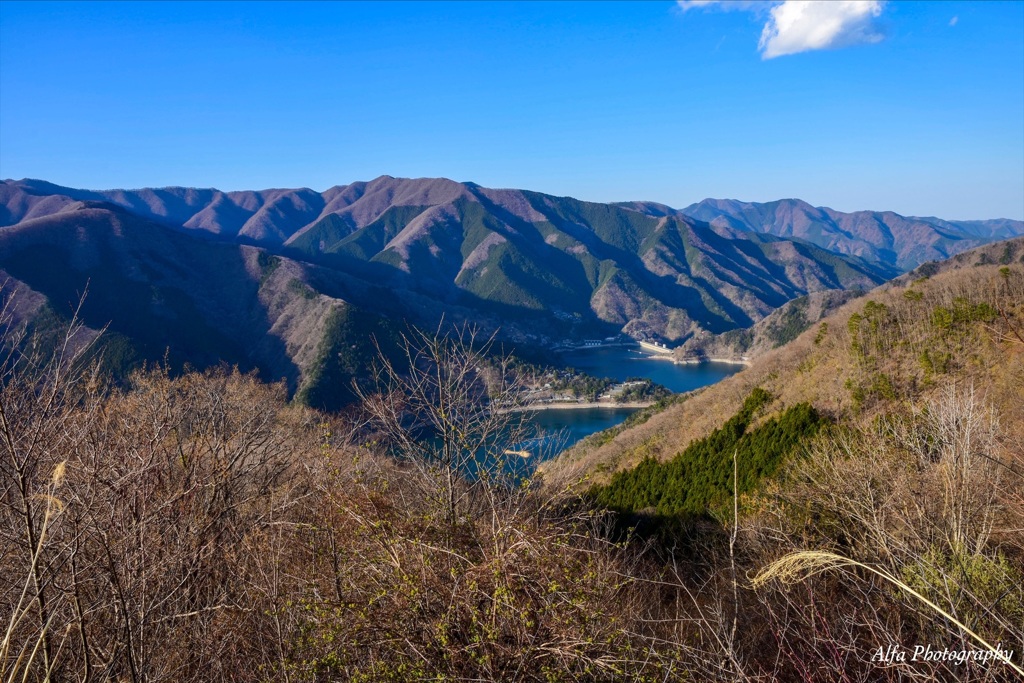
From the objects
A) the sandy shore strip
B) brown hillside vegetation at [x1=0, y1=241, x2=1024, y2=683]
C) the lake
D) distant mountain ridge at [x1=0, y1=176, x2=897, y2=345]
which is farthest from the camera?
distant mountain ridge at [x1=0, y1=176, x2=897, y2=345]

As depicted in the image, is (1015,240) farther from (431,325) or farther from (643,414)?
(431,325)

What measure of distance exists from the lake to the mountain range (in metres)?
12.7

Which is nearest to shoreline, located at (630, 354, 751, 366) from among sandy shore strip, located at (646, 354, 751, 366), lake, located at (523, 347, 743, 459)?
sandy shore strip, located at (646, 354, 751, 366)

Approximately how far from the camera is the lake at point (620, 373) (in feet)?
206

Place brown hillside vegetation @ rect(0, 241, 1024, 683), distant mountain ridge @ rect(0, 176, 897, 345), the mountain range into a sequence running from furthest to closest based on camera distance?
1. distant mountain ridge @ rect(0, 176, 897, 345)
2. the mountain range
3. brown hillside vegetation @ rect(0, 241, 1024, 683)

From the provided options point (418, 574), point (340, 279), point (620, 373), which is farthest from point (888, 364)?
point (340, 279)

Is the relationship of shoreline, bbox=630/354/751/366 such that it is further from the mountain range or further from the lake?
the mountain range

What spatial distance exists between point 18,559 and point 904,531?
8.15 meters

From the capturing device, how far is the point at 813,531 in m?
10.2

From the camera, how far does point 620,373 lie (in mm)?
101375

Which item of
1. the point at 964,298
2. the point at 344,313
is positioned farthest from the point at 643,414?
the point at 344,313

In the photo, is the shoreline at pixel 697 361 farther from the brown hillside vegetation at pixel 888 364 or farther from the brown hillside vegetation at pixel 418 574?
the brown hillside vegetation at pixel 418 574

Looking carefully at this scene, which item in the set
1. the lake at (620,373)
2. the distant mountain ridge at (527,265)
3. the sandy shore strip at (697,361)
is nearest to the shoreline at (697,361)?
the sandy shore strip at (697,361)

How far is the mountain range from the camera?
7194 cm
